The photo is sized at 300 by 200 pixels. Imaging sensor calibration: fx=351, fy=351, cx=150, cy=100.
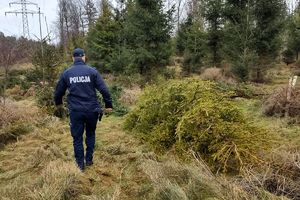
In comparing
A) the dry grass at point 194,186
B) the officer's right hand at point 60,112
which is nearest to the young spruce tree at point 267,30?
the officer's right hand at point 60,112

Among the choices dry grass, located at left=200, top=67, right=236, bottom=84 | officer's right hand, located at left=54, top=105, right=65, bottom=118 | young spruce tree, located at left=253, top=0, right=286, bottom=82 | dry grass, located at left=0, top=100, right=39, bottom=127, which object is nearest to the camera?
dry grass, located at left=0, top=100, right=39, bottom=127

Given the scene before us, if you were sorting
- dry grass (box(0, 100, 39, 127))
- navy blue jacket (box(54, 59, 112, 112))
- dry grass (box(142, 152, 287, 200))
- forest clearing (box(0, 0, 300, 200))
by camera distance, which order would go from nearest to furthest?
dry grass (box(142, 152, 287, 200)), forest clearing (box(0, 0, 300, 200)), navy blue jacket (box(54, 59, 112, 112)), dry grass (box(0, 100, 39, 127))

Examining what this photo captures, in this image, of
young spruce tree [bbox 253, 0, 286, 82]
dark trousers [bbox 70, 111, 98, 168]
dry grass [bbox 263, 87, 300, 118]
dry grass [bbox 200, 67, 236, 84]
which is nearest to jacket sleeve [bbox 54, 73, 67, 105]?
dark trousers [bbox 70, 111, 98, 168]

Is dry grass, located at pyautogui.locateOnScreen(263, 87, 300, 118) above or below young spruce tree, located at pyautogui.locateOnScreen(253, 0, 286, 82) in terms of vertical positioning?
below

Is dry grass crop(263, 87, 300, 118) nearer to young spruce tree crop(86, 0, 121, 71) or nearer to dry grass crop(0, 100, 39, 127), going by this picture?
dry grass crop(0, 100, 39, 127)

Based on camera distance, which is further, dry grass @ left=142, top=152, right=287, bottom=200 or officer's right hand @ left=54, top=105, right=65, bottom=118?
officer's right hand @ left=54, top=105, right=65, bottom=118

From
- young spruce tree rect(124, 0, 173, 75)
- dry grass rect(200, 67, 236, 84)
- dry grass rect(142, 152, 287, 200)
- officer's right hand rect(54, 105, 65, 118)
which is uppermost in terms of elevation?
young spruce tree rect(124, 0, 173, 75)

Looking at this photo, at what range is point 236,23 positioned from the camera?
17703 mm

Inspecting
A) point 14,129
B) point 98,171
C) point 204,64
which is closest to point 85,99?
point 98,171

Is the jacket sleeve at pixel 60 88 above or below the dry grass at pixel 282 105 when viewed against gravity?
above

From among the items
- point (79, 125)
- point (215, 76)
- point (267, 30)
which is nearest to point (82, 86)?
point (79, 125)

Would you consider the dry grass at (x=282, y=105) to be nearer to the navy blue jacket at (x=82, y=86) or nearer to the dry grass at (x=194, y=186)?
the dry grass at (x=194, y=186)

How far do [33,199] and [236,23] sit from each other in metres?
15.7

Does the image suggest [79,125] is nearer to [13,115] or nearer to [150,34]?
[13,115]
